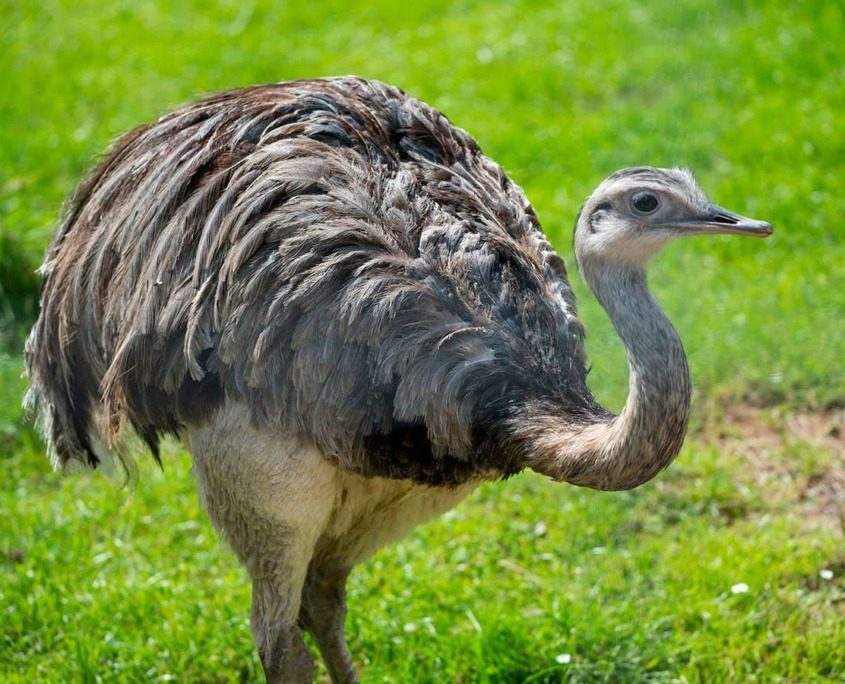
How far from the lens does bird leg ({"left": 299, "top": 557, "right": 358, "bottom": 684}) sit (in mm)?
4887

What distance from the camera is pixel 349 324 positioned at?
161 inches

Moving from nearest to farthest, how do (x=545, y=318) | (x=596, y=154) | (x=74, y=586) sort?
1. (x=545, y=318)
2. (x=74, y=586)
3. (x=596, y=154)

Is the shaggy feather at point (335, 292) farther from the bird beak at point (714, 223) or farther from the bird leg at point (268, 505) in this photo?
the bird beak at point (714, 223)

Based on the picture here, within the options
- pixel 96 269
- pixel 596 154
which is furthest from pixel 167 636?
pixel 596 154

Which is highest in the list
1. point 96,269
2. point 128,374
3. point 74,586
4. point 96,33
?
point 96,33

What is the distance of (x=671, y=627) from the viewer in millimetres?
5168

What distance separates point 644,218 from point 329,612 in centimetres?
183

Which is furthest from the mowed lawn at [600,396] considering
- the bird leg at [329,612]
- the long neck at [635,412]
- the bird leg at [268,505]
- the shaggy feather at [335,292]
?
the long neck at [635,412]

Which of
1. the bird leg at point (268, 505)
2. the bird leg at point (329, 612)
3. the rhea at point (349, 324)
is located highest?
the rhea at point (349, 324)

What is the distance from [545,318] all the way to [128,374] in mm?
1237

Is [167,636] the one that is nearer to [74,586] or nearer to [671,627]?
[74,586]

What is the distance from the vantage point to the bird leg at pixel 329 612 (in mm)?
4887

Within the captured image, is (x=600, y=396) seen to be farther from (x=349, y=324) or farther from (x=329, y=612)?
(x=349, y=324)

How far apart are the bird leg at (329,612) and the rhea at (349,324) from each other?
0.15 metres
